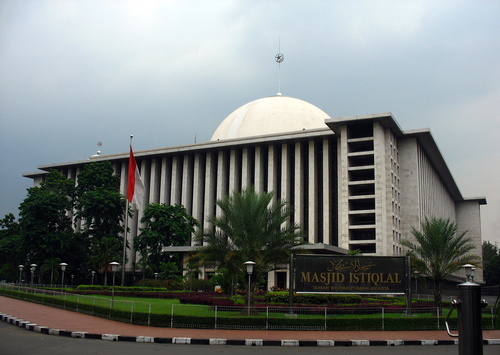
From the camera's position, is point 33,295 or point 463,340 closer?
point 463,340

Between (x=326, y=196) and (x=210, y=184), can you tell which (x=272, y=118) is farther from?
(x=326, y=196)

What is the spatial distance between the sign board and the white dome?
44.1 meters

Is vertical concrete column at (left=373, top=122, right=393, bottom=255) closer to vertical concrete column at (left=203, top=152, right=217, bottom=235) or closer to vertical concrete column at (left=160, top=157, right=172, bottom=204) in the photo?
vertical concrete column at (left=203, top=152, right=217, bottom=235)

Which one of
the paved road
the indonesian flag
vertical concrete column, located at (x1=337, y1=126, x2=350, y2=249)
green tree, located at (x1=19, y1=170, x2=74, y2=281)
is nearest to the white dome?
vertical concrete column, located at (x1=337, y1=126, x2=350, y2=249)

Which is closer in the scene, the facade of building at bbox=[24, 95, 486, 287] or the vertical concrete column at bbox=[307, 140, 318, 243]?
the facade of building at bbox=[24, 95, 486, 287]

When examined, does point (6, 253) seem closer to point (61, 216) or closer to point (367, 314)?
point (61, 216)

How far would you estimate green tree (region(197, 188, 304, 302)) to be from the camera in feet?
80.8

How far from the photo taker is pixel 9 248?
57969 millimetres

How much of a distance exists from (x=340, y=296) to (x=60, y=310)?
15.2 meters

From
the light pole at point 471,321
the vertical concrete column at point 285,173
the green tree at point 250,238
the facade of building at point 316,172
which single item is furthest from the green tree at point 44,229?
the light pole at point 471,321

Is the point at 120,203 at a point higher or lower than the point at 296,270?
higher

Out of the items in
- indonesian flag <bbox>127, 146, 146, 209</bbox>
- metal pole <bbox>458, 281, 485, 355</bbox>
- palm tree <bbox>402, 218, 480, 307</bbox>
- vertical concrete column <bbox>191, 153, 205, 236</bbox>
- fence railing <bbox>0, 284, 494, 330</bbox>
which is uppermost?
vertical concrete column <bbox>191, 153, 205, 236</bbox>

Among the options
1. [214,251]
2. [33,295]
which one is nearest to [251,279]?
[214,251]

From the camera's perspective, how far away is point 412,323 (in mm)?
20812
